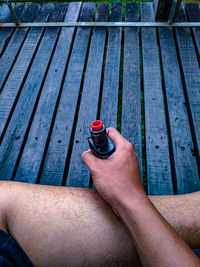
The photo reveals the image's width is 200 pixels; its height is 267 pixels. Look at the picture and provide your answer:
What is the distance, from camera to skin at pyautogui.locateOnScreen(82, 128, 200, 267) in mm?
681

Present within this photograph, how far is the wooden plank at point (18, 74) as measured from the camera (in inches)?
71.1

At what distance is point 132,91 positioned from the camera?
186 centimetres

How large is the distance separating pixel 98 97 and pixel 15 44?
4.13ft

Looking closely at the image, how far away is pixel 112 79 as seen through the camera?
1950 millimetres

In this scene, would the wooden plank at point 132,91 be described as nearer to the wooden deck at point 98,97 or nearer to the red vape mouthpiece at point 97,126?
the wooden deck at point 98,97

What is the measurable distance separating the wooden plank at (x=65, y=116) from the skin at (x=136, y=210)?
632mm

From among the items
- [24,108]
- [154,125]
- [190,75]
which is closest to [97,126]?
[154,125]

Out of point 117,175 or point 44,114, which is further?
point 44,114

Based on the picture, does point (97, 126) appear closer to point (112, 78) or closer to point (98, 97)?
point (98, 97)

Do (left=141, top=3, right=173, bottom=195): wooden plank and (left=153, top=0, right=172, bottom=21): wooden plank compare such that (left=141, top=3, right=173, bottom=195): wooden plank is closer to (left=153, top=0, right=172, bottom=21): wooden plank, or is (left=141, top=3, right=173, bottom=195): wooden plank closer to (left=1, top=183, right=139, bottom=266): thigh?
(left=153, top=0, right=172, bottom=21): wooden plank

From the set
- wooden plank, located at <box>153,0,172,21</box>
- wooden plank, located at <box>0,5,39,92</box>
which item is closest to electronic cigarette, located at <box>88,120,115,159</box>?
wooden plank, located at <box>0,5,39,92</box>

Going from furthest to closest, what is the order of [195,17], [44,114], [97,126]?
1. [195,17]
2. [44,114]
3. [97,126]

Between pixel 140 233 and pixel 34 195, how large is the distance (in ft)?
1.77

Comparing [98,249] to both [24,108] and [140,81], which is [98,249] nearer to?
[24,108]
